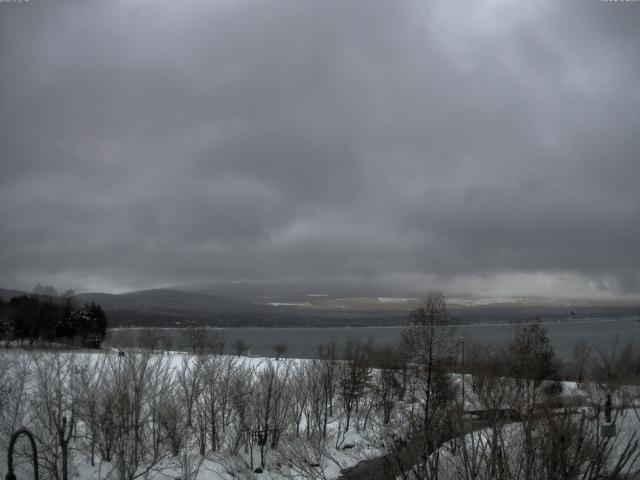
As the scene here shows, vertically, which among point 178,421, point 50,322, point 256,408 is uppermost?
point 50,322

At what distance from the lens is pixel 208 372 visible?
129ft

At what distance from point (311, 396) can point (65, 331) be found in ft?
266

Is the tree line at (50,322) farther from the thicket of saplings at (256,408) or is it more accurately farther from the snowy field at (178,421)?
the snowy field at (178,421)

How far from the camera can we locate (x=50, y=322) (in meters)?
103

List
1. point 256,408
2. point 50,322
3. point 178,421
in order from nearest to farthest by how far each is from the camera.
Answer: point 178,421, point 256,408, point 50,322

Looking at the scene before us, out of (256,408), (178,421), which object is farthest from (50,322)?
→ (256,408)

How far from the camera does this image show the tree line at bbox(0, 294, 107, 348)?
9775 centimetres

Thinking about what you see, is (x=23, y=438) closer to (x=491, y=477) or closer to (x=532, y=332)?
(x=491, y=477)

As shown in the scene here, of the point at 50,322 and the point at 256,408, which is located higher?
the point at 50,322

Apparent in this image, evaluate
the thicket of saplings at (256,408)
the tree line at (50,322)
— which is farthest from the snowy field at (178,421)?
the tree line at (50,322)

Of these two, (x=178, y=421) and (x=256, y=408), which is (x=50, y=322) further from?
Result: (x=256, y=408)

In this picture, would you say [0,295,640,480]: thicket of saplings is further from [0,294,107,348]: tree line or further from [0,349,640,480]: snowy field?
[0,294,107,348]: tree line

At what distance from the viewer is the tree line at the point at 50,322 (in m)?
97.8

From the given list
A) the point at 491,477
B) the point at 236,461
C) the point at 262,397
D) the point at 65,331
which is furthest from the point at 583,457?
the point at 65,331
